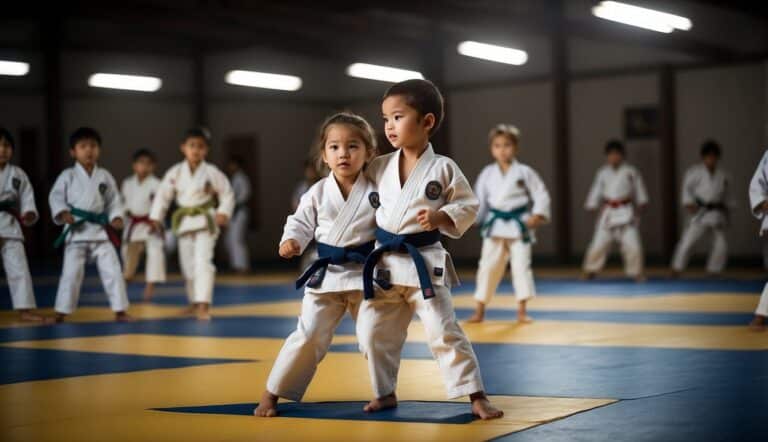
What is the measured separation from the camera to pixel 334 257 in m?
4.07

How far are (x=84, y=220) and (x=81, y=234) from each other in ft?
0.39

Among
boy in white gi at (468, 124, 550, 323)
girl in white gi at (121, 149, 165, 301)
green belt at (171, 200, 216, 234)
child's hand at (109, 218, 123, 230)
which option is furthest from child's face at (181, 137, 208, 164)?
boy in white gi at (468, 124, 550, 323)

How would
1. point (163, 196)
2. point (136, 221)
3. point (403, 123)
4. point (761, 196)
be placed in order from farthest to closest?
point (136, 221)
point (163, 196)
point (761, 196)
point (403, 123)

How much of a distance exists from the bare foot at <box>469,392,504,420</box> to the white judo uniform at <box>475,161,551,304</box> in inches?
154

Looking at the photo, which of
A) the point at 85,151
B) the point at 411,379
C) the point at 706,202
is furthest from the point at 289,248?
the point at 706,202

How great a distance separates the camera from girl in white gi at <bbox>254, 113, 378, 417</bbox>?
4.02m

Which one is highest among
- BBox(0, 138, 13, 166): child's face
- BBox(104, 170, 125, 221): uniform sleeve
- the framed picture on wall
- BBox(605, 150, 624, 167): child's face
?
the framed picture on wall

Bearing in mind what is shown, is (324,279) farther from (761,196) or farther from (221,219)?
(221,219)

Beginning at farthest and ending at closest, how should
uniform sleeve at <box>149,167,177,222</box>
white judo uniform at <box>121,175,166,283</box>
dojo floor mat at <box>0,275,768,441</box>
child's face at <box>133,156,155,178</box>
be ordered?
child's face at <box>133,156,155,178</box> < white judo uniform at <box>121,175,166,283</box> < uniform sleeve at <box>149,167,177,222</box> < dojo floor mat at <box>0,275,768,441</box>

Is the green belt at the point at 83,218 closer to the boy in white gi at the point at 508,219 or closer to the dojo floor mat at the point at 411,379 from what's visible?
the dojo floor mat at the point at 411,379

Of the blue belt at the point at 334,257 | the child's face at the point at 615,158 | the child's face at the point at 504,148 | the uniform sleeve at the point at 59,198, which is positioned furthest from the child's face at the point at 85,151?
the child's face at the point at 615,158

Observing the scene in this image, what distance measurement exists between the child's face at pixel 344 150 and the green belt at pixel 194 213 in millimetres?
4605

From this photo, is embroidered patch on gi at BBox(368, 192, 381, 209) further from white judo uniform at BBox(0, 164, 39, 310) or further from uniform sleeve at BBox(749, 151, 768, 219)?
white judo uniform at BBox(0, 164, 39, 310)

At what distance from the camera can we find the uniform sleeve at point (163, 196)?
→ 8.79m
